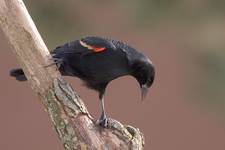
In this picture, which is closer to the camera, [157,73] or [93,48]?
[93,48]

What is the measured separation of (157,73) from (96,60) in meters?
4.09

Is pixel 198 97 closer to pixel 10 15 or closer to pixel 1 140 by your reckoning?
pixel 1 140

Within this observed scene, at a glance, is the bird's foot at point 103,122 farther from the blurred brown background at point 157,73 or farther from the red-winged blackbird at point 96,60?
the blurred brown background at point 157,73

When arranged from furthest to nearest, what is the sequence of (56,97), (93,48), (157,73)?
(157,73)
(93,48)
(56,97)

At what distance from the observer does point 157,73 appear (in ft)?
27.6

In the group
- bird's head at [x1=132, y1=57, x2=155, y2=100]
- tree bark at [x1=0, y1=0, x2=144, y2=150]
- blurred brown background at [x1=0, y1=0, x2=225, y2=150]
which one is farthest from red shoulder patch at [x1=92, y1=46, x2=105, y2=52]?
blurred brown background at [x1=0, y1=0, x2=225, y2=150]

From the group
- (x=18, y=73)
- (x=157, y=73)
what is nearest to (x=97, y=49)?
(x=18, y=73)

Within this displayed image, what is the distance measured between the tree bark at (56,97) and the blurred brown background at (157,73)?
3.75 metres

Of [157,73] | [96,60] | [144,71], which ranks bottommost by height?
[157,73]

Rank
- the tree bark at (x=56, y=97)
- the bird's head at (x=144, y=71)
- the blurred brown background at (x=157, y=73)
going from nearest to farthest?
the tree bark at (x=56, y=97) < the bird's head at (x=144, y=71) < the blurred brown background at (x=157, y=73)

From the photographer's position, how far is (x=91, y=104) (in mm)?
8328

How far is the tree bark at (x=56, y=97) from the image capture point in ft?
13.1

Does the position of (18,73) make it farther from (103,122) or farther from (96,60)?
(103,122)

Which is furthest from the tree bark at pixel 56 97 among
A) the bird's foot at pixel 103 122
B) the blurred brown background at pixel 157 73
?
the blurred brown background at pixel 157 73
